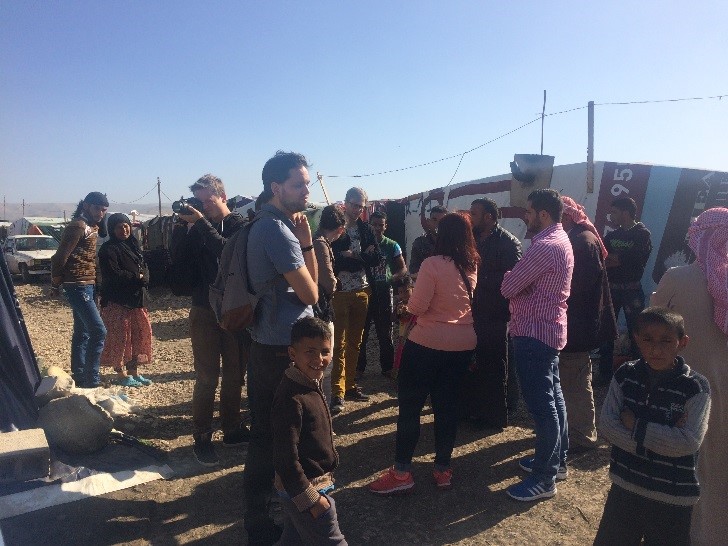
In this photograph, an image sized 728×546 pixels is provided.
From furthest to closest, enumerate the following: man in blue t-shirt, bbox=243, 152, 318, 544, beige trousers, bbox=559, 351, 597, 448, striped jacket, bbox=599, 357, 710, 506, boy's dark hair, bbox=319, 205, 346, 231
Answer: boy's dark hair, bbox=319, 205, 346, 231 < beige trousers, bbox=559, 351, 597, 448 < man in blue t-shirt, bbox=243, 152, 318, 544 < striped jacket, bbox=599, 357, 710, 506

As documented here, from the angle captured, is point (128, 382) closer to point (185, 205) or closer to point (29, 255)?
point (185, 205)

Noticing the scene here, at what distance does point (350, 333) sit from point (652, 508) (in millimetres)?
3278

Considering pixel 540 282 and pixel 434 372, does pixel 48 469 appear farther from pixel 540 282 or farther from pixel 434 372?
pixel 540 282

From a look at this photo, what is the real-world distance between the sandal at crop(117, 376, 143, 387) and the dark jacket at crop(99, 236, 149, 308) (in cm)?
84

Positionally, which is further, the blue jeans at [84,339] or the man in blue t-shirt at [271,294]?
the blue jeans at [84,339]

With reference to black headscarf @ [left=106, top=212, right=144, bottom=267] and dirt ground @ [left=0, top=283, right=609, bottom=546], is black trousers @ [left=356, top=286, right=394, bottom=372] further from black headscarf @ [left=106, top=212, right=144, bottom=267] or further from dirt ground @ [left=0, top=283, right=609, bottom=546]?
black headscarf @ [left=106, top=212, right=144, bottom=267]

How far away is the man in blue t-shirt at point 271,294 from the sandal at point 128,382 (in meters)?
3.60

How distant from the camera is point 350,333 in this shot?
503 cm

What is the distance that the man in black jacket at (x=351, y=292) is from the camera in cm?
479

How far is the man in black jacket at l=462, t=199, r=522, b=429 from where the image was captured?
402 centimetres

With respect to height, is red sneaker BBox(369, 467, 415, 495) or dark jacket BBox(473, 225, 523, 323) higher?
dark jacket BBox(473, 225, 523, 323)

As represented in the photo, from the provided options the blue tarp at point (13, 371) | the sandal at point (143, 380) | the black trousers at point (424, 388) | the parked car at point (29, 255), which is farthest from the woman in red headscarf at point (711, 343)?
the parked car at point (29, 255)

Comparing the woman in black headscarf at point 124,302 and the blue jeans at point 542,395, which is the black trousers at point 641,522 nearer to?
the blue jeans at point 542,395

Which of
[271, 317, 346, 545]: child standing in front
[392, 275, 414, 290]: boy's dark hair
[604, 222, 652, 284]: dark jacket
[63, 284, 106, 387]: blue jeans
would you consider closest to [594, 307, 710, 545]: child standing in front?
[271, 317, 346, 545]: child standing in front
